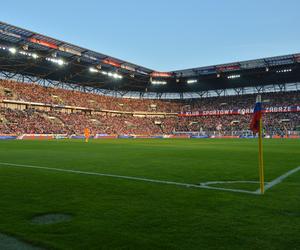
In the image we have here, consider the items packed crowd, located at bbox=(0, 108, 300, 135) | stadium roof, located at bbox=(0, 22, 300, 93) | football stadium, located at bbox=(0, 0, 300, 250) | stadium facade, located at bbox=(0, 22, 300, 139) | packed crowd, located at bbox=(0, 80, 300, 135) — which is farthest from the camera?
packed crowd, located at bbox=(0, 80, 300, 135)

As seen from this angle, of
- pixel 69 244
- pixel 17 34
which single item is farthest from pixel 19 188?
pixel 17 34

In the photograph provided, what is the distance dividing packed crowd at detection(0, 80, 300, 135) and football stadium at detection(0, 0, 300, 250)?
1.15 ft

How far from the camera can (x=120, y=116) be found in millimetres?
91250

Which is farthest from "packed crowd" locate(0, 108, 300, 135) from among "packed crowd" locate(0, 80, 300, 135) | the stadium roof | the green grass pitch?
the green grass pitch

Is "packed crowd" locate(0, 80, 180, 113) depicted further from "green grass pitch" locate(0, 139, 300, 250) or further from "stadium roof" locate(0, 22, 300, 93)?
"green grass pitch" locate(0, 139, 300, 250)

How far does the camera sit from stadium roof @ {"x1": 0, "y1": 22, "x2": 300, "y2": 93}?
5211 cm

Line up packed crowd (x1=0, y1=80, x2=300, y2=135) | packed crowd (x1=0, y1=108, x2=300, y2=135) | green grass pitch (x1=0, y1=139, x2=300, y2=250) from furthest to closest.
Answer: packed crowd (x1=0, y1=80, x2=300, y2=135), packed crowd (x1=0, y1=108, x2=300, y2=135), green grass pitch (x1=0, y1=139, x2=300, y2=250)

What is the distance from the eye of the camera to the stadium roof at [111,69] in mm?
52109

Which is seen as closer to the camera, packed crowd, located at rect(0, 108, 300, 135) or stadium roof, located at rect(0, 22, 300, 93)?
stadium roof, located at rect(0, 22, 300, 93)

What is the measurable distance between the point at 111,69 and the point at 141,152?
51141 millimetres

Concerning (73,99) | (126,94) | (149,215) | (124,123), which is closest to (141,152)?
(149,215)

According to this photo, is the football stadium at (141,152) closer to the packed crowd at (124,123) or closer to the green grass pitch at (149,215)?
the green grass pitch at (149,215)

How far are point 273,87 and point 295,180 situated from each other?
278 feet

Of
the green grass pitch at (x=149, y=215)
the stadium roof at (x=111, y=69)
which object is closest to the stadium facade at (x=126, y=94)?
the stadium roof at (x=111, y=69)
